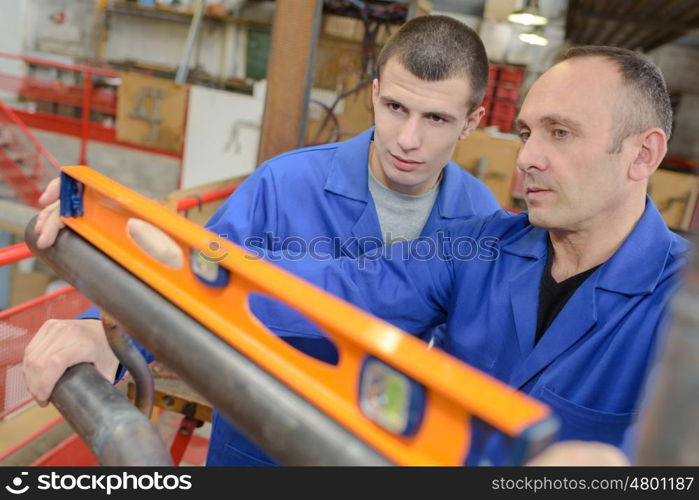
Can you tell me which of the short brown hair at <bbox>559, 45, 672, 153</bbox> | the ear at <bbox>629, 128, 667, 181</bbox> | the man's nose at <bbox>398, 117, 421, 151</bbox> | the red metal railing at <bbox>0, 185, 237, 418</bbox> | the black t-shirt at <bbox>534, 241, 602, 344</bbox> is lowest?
the red metal railing at <bbox>0, 185, 237, 418</bbox>

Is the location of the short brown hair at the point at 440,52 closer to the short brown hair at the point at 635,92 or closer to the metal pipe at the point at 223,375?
the short brown hair at the point at 635,92

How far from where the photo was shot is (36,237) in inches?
43.4

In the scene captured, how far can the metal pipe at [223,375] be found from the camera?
58 centimetres

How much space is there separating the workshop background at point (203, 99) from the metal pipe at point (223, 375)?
1277 mm

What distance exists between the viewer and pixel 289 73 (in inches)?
127

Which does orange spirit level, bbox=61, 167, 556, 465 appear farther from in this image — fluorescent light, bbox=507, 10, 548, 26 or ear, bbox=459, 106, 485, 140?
fluorescent light, bbox=507, 10, 548, 26

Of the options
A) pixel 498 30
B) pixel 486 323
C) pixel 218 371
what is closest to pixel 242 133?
pixel 498 30

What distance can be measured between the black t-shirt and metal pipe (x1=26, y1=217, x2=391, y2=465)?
81 centimetres

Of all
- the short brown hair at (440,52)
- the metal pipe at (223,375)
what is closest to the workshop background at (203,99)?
the short brown hair at (440,52)

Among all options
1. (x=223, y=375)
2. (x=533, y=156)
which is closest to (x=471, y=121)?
(x=533, y=156)

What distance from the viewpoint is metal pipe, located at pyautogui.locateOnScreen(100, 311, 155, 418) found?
1.05 meters

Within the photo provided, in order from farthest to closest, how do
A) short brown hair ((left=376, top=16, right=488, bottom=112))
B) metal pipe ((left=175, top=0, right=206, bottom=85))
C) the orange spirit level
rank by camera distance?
1. metal pipe ((left=175, top=0, right=206, bottom=85))
2. short brown hair ((left=376, top=16, right=488, bottom=112))
3. the orange spirit level

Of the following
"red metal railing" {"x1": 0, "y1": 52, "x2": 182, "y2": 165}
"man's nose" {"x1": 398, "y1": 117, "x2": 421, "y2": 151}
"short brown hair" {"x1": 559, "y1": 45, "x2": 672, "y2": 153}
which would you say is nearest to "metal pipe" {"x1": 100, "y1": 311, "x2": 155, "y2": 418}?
"man's nose" {"x1": 398, "y1": 117, "x2": 421, "y2": 151}
